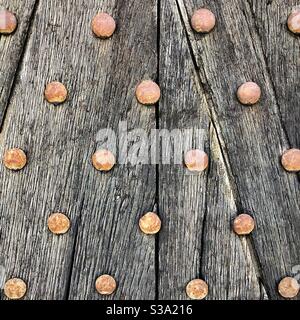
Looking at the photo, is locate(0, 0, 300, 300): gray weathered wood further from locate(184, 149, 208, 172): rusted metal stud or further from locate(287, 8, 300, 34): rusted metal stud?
locate(287, 8, 300, 34): rusted metal stud

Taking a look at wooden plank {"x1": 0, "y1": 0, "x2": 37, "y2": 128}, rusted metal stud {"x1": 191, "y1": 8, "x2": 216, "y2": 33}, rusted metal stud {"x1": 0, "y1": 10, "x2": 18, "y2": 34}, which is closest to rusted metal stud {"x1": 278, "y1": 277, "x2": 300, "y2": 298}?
rusted metal stud {"x1": 191, "y1": 8, "x2": 216, "y2": 33}

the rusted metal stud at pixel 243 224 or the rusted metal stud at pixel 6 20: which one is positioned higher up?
the rusted metal stud at pixel 6 20

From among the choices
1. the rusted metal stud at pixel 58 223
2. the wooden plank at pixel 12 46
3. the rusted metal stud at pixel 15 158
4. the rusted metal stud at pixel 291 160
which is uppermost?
the wooden plank at pixel 12 46

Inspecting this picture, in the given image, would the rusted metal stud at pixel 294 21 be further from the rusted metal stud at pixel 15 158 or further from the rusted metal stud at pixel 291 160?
the rusted metal stud at pixel 15 158

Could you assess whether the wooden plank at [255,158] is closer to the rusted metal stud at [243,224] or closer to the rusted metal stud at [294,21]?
the rusted metal stud at [243,224]

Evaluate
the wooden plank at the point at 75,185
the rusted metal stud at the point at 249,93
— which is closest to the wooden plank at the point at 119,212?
the wooden plank at the point at 75,185

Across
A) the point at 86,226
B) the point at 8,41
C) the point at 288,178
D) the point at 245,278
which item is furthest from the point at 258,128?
the point at 8,41

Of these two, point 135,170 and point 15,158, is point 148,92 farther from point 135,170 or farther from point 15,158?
point 15,158

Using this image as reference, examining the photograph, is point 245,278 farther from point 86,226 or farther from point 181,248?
point 86,226
